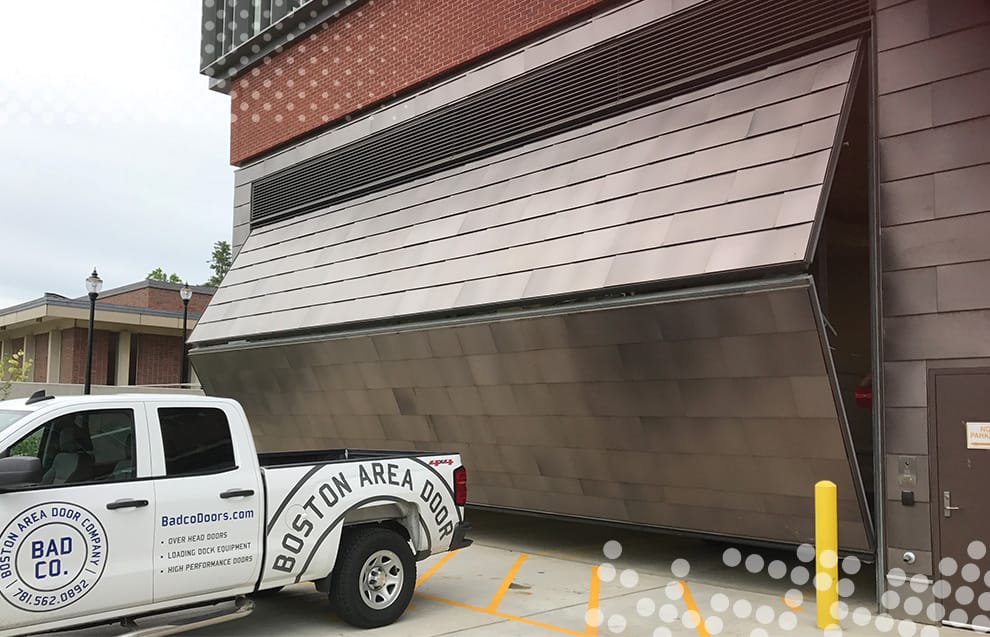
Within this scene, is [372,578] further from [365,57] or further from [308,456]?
[365,57]

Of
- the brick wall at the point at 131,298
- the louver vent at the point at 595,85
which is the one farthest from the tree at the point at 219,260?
the louver vent at the point at 595,85

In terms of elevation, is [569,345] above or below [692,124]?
below

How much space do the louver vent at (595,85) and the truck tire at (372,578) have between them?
6.77 m

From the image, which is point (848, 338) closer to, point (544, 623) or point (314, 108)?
point (544, 623)

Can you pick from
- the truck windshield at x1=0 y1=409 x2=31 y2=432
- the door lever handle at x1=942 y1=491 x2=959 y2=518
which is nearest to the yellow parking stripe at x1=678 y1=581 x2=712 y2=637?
the door lever handle at x1=942 y1=491 x2=959 y2=518

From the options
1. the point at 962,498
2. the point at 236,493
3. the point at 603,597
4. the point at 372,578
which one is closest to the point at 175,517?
the point at 236,493

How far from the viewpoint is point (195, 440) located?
22.4 ft

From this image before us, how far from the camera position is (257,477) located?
22.9 feet

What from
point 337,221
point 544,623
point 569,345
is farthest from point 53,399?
point 337,221

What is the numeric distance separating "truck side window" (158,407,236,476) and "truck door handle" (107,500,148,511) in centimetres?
35

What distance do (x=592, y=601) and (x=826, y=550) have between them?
8.07 feet

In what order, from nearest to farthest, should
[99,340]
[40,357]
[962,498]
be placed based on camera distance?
[962,498]
[99,340]
[40,357]

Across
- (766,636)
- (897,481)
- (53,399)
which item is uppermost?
(53,399)

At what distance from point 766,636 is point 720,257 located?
3.80 metres
